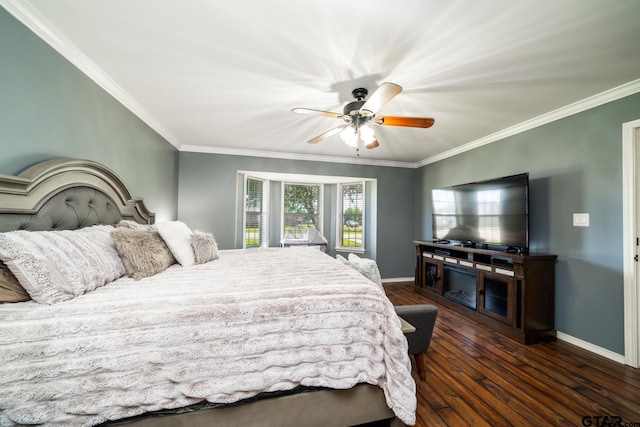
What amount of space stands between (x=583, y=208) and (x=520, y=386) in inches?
74.3

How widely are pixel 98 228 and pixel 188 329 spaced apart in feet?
3.94

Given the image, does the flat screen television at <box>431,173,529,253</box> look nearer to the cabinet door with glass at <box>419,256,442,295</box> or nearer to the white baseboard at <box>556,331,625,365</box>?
the cabinet door with glass at <box>419,256,442,295</box>

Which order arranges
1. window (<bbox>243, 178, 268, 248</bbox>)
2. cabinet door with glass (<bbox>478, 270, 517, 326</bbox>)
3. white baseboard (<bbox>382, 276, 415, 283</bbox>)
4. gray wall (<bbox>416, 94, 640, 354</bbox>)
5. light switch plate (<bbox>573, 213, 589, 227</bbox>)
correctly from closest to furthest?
gray wall (<bbox>416, 94, 640, 354</bbox>), light switch plate (<bbox>573, 213, 589, 227</bbox>), cabinet door with glass (<bbox>478, 270, 517, 326</bbox>), window (<bbox>243, 178, 268, 248</bbox>), white baseboard (<bbox>382, 276, 415, 283</bbox>)

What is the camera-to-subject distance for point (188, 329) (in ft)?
3.51

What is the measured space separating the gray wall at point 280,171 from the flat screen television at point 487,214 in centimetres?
100

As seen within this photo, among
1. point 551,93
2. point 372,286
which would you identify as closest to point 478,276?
point 551,93

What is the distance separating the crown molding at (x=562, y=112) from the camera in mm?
2041

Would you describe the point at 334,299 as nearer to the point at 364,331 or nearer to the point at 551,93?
the point at 364,331

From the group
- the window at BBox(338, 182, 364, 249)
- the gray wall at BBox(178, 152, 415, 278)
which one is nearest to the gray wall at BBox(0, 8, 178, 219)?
the gray wall at BBox(178, 152, 415, 278)

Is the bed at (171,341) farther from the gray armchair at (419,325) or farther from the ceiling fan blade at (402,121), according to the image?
the ceiling fan blade at (402,121)

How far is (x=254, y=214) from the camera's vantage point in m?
4.77

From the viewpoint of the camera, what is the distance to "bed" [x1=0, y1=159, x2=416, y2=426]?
93 centimetres

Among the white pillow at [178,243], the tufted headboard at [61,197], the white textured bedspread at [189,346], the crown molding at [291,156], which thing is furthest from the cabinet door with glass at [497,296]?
the tufted headboard at [61,197]

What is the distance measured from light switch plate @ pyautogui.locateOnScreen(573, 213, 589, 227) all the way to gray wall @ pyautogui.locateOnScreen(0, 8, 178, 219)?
4545mm
